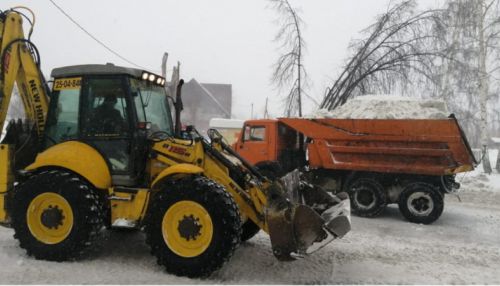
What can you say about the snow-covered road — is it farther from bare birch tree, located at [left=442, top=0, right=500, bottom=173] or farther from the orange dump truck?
bare birch tree, located at [left=442, top=0, right=500, bottom=173]

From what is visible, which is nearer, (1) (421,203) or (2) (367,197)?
(1) (421,203)

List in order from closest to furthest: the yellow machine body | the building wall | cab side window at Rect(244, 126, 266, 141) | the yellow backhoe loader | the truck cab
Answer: the yellow backhoe loader → the yellow machine body → the truck cab → cab side window at Rect(244, 126, 266, 141) → the building wall

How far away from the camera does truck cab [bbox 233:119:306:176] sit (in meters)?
10.9

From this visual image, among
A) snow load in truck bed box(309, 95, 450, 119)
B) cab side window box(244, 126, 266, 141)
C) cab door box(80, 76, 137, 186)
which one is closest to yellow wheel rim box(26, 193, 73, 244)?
cab door box(80, 76, 137, 186)

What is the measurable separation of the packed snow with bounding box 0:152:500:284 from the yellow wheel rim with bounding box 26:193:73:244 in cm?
31

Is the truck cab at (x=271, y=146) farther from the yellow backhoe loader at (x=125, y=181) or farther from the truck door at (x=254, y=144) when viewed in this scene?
the yellow backhoe loader at (x=125, y=181)

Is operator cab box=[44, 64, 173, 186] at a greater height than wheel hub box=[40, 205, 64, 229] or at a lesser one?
greater

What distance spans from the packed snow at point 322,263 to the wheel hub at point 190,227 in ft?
1.47

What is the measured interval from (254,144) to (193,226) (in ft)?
20.4

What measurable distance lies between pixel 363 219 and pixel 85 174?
583cm

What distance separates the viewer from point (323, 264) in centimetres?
575

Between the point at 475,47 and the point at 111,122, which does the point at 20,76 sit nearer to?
the point at 111,122

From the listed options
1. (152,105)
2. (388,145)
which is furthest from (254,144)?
(152,105)

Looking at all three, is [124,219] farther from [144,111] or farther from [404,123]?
[404,123]
